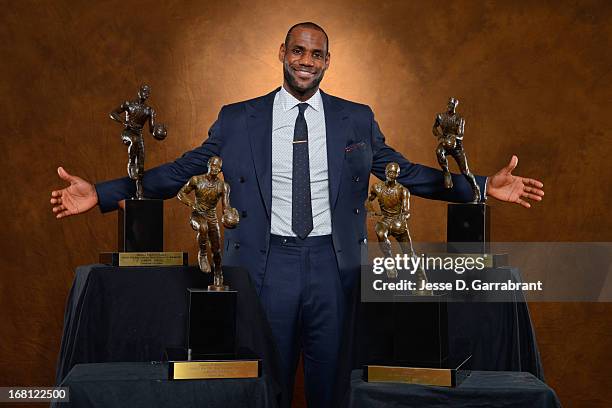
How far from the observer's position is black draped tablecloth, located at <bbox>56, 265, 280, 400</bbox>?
2426 millimetres

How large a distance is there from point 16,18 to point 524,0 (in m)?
2.41

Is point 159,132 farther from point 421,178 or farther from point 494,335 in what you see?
point 494,335

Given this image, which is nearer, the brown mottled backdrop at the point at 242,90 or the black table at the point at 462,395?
the black table at the point at 462,395

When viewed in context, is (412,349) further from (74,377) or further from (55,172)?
(55,172)

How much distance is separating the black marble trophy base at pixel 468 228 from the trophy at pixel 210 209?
875mm

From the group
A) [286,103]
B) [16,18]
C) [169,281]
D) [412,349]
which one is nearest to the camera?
[412,349]

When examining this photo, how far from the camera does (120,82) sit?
4152mm

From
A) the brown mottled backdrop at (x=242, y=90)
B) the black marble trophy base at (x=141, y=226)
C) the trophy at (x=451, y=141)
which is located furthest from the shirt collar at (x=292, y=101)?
the brown mottled backdrop at (x=242, y=90)

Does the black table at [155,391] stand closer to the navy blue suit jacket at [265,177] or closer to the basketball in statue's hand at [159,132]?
the navy blue suit jacket at [265,177]

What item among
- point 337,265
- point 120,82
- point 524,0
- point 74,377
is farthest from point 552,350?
point 74,377

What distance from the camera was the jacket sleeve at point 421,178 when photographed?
2.87m

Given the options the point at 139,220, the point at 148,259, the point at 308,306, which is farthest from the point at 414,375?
the point at 139,220

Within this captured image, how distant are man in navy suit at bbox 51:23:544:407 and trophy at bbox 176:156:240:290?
0.58m

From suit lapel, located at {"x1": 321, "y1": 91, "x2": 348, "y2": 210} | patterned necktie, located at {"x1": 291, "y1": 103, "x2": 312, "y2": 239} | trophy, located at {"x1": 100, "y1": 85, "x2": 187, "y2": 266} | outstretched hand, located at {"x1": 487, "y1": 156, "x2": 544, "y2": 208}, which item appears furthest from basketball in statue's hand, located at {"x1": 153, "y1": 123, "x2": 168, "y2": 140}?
outstretched hand, located at {"x1": 487, "y1": 156, "x2": 544, "y2": 208}
